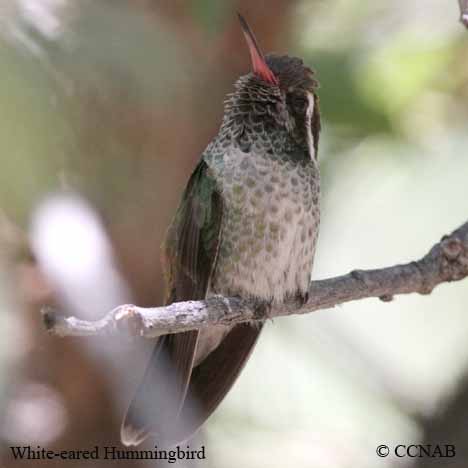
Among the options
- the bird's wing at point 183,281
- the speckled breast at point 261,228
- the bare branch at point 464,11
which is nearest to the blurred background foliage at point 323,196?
the bird's wing at point 183,281

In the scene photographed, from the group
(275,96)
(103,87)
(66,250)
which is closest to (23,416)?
(66,250)

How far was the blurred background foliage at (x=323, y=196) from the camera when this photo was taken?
112 inches

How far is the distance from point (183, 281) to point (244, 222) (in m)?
0.28

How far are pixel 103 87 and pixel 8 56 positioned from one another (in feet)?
3.26

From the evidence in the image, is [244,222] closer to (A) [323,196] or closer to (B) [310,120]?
(B) [310,120]

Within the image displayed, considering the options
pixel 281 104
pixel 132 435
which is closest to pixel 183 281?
pixel 132 435

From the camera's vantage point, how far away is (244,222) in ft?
10.3

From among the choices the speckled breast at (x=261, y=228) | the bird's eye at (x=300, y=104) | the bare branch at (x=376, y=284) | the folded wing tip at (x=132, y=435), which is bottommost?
the folded wing tip at (x=132, y=435)

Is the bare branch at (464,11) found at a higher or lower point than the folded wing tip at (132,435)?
higher

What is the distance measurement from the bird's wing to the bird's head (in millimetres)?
268

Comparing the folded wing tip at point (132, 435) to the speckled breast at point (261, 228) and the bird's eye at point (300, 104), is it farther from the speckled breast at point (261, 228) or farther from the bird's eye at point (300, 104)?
the bird's eye at point (300, 104)

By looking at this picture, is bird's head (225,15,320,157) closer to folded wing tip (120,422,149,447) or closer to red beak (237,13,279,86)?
red beak (237,13,279,86)

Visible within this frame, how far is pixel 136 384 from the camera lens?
134 inches

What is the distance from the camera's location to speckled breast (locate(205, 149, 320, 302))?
3117 millimetres
